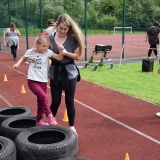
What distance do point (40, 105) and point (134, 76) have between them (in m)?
6.60

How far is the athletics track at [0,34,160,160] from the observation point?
15.1 feet

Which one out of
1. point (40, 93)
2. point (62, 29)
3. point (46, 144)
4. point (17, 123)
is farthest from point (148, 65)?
point (46, 144)

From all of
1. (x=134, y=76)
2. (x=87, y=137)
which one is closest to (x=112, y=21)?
(x=134, y=76)

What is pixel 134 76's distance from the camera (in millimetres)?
10922

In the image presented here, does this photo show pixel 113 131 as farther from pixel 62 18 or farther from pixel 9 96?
pixel 9 96

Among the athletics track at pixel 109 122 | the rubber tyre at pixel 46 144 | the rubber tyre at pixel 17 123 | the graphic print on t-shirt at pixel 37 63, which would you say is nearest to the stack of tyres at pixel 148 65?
the athletics track at pixel 109 122

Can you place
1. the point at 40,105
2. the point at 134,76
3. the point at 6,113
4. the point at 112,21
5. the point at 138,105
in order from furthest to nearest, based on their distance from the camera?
the point at 112,21 < the point at 134,76 < the point at 138,105 < the point at 6,113 < the point at 40,105

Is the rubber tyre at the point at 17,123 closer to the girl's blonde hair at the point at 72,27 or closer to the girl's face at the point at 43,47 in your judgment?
the girl's face at the point at 43,47

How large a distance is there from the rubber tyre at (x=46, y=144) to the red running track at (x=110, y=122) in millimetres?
371

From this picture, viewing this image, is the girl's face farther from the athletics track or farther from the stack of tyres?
the stack of tyres

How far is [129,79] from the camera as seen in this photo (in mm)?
10352

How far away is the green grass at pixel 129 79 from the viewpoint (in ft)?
27.1

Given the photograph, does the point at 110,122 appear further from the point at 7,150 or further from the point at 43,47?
the point at 7,150

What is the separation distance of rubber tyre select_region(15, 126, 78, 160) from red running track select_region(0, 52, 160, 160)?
37 cm
